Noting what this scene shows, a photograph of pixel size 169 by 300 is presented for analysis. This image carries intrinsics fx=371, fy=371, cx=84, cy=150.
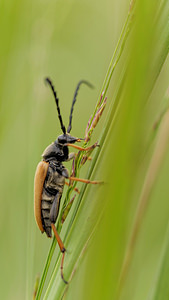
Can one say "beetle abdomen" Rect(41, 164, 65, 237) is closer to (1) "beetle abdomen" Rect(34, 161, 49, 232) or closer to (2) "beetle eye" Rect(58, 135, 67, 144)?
(1) "beetle abdomen" Rect(34, 161, 49, 232)

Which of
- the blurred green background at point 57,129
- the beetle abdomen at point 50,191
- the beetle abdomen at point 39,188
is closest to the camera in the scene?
the blurred green background at point 57,129

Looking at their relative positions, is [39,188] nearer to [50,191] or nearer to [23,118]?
[50,191]

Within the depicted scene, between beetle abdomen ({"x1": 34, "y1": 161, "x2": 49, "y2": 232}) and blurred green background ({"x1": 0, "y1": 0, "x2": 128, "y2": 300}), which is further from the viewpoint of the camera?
beetle abdomen ({"x1": 34, "y1": 161, "x2": 49, "y2": 232})

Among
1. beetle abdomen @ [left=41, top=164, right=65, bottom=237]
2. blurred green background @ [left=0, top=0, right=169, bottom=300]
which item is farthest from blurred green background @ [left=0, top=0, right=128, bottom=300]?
beetle abdomen @ [left=41, top=164, right=65, bottom=237]

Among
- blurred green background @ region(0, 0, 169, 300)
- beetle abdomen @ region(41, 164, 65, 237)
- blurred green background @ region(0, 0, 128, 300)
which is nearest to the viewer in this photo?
blurred green background @ region(0, 0, 169, 300)

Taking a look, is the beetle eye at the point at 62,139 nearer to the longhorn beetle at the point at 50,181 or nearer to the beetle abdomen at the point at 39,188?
the longhorn beetle at the point at 50,181

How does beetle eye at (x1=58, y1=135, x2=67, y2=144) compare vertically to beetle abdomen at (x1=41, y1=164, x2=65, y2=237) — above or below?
above

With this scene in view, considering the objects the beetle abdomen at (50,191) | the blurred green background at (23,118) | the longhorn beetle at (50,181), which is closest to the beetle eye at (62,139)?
the longhorn beetle at (50,181)

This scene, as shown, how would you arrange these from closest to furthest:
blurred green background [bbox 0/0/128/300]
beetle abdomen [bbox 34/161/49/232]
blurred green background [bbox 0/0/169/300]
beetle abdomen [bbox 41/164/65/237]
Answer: blurred green background [bbox 0/0/169/300]
blurred green background [bbox 0/0/128/300]
beetle abdomen [bbox 34/161/49/232]
beetle abdomen [bbox 41/164/65/237]
